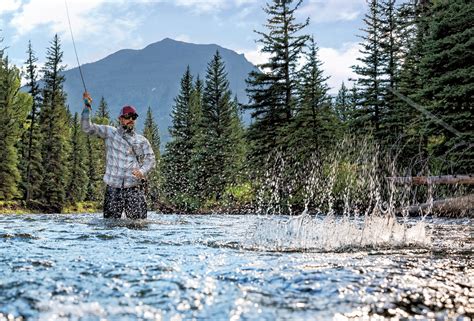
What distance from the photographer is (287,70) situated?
35.0 meters

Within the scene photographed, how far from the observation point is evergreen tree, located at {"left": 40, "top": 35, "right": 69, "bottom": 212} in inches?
1956

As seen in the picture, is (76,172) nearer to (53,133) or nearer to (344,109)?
(53,133)

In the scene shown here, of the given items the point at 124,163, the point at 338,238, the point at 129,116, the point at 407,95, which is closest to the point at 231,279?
the point at 338,238

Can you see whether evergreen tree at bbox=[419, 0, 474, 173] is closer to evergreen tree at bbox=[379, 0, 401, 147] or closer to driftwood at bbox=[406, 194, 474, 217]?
driftwood at bbox=[406, 194, 474, 217]

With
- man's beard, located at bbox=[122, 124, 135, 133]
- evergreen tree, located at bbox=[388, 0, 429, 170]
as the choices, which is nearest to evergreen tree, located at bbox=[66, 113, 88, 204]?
evergreen tree, located at bbox=[388, 0, 429, 170]

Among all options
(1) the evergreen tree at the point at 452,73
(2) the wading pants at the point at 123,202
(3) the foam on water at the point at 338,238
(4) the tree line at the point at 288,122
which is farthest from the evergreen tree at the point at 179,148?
(3) the foam on water at the point at 338,238

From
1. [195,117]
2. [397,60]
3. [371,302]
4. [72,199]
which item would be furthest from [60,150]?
[371,302]

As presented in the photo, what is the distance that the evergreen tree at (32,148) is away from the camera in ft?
156

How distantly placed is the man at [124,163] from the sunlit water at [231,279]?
281 cm

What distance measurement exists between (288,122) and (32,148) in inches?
1097

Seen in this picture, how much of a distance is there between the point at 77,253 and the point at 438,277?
4012 mm

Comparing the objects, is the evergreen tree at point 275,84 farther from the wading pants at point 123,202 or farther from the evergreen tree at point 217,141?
the wading pants at point 123,202

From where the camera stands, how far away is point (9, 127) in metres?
44.3

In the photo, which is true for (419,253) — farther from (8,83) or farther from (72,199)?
(72,199)
